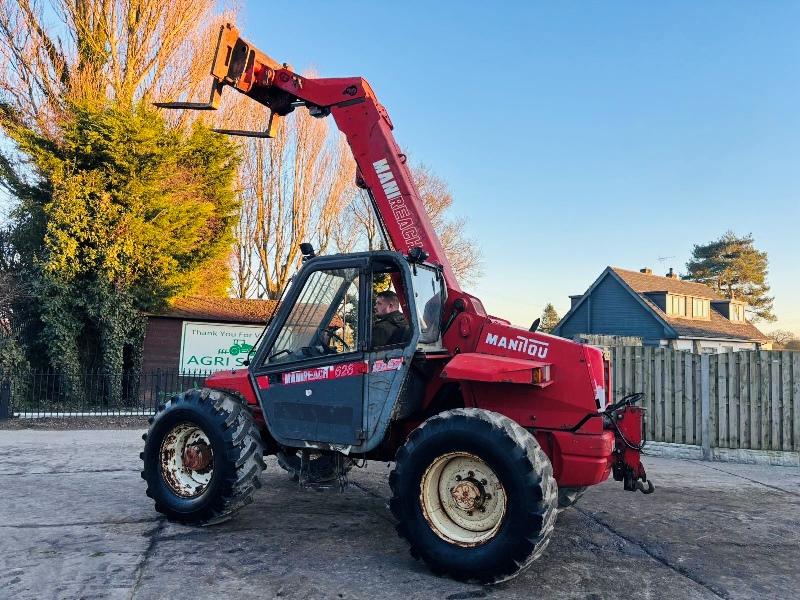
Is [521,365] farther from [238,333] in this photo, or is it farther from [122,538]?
[238,333]

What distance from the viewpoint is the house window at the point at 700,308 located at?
36562 mm

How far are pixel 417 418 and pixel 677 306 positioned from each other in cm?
3395

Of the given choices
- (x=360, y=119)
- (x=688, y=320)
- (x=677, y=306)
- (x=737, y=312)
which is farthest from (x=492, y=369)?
(x=737, y=312)

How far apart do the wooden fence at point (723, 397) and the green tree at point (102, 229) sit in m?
13.4

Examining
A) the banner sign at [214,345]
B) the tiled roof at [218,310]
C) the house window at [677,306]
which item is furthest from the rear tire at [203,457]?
the house window at [677,306]

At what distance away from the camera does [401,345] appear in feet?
15.1

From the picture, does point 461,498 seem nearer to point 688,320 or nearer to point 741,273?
point 688,320

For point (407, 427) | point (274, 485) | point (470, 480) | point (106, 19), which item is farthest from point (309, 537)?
point (106, 19)

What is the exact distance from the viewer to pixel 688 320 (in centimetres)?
3494

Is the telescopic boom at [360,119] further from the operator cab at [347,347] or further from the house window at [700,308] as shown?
the house window at [700,308]

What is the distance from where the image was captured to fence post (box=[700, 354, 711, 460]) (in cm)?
970

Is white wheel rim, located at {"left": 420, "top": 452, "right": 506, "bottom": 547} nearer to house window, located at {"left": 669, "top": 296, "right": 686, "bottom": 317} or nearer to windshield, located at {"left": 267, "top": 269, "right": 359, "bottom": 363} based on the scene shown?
windshield, located at {"left": 267, "top": 269, "right": 359, "bottom": 363}

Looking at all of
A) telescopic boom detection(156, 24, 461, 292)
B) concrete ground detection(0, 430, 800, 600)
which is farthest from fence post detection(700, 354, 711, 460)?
telescopic boom detection(156, 24, 461, 292)

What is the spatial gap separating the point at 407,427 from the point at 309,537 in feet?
3.96
